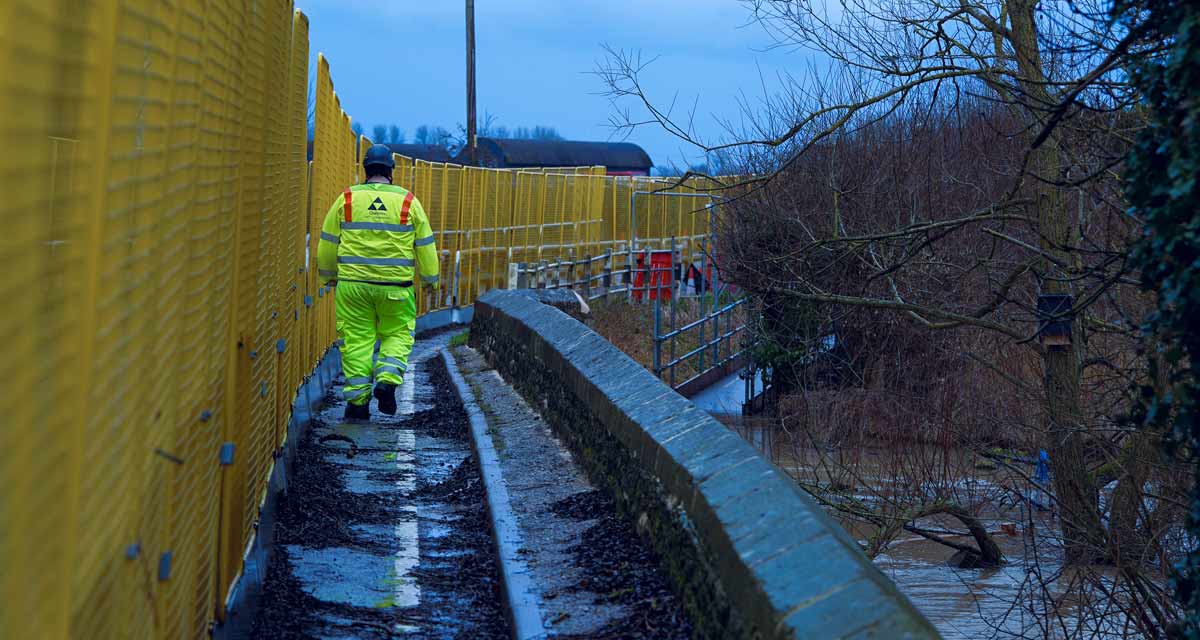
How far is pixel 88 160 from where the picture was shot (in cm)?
185

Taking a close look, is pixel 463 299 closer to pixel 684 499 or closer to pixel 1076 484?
pixel 1076 484

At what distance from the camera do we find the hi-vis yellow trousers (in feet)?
31.8

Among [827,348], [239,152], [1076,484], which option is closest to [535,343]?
[1076,484]

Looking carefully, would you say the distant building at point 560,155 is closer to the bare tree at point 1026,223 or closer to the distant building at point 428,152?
the distant building at point 428,152

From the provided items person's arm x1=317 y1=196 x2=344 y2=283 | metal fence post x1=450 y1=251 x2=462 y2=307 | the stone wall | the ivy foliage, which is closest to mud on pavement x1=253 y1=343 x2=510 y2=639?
the stone wall

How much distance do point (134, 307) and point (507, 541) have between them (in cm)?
342

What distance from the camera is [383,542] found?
20.5 feet

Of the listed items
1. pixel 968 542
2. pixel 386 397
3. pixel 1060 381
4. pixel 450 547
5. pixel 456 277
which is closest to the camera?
pixel 450 547

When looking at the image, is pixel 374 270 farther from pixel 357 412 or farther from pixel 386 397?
pixel 357 412

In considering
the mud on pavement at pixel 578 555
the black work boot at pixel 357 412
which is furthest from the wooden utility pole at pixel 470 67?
the mud on pavement at pixel 578 555

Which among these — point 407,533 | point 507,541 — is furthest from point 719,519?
point 407,533

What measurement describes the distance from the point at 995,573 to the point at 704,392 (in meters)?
10.8

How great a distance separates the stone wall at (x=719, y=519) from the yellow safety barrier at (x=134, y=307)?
1.38 m

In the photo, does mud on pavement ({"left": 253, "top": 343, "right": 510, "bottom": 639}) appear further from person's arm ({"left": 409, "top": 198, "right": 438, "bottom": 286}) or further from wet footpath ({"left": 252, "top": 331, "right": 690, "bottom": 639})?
person's arm ({"left": 409, "top": 198, "right": 438, "bottom": 286})
